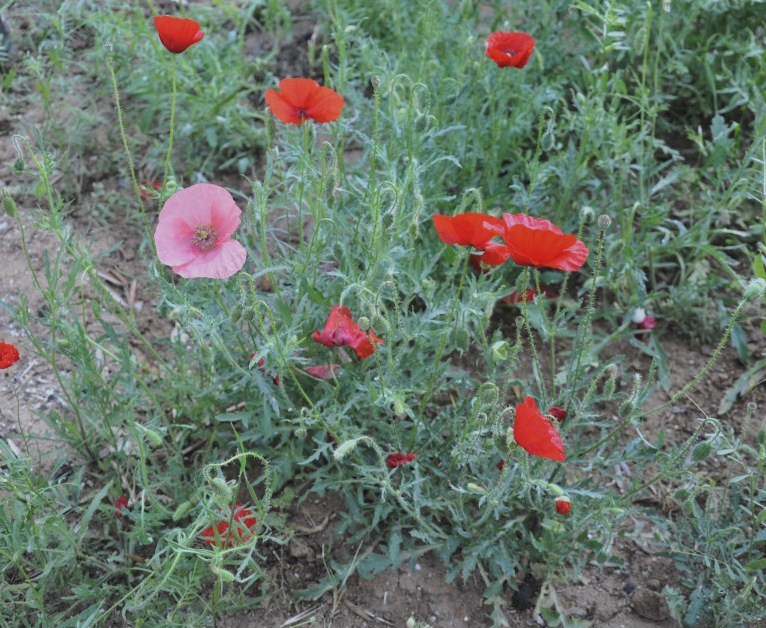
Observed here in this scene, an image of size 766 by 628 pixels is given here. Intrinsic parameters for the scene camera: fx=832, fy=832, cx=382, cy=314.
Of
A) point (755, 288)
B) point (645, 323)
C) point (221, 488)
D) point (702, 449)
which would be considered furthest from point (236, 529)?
point (645, 323)

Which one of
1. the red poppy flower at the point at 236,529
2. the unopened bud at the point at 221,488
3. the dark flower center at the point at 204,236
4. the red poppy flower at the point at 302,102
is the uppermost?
the red poppy flower at the point at 302,102

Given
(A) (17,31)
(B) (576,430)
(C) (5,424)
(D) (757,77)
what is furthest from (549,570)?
(A) (17,31)

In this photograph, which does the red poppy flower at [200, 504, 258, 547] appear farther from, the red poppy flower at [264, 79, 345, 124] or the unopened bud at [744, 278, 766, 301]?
the unopened bud at [744, 278, 766, 301]

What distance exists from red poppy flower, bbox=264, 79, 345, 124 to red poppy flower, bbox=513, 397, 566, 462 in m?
0.89

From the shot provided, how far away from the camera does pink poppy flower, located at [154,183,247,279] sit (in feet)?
6.02

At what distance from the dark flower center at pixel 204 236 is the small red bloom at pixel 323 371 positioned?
442 millimetres

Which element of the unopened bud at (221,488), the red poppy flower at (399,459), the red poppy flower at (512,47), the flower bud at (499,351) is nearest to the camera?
the unopened bud at (221,488)

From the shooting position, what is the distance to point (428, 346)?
2359 mm

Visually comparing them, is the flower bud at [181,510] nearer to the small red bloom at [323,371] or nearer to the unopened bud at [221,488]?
the unopened bud at [221,488]

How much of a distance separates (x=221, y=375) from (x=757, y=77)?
6.58ft

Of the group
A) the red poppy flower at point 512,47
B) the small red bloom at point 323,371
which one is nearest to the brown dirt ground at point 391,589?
the small red bloom at point 323,371

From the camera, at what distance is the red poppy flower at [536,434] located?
1.69 m

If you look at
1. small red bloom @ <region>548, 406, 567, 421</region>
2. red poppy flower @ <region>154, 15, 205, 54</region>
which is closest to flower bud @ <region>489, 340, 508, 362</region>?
small red bloom @ <region>548, 406, 567, 421</region>

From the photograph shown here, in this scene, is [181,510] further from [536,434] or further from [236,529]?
[536,434]
